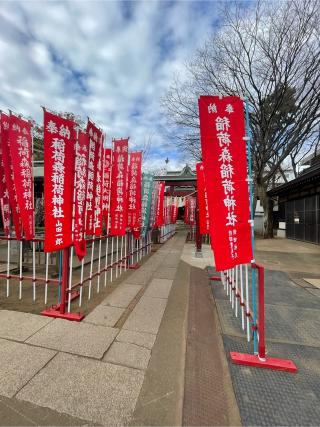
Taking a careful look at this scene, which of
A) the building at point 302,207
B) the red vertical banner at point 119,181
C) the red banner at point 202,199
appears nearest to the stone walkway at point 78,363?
the red vertical banner at point 119,181

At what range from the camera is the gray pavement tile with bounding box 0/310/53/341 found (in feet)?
10.3

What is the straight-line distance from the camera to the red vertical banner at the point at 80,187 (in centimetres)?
370

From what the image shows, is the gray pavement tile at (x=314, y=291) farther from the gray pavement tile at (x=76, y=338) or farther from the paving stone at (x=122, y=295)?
the gray pavement tile at (x=76, y=338)

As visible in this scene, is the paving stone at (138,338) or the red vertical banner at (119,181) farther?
the red vertical banner at (119,181)

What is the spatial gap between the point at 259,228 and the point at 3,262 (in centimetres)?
2105

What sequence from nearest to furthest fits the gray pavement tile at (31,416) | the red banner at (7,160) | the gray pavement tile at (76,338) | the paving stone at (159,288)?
the gray pavement tile at (31,416), the gray pavement tile at (76,338), the red banner at (7,160), the paving stone at (159,288)

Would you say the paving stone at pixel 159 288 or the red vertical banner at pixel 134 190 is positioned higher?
the red vertical banner at pixel 134 190

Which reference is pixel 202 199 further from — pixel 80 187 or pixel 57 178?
pixel 57 178

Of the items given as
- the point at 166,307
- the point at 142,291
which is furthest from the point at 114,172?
the point at 166,307

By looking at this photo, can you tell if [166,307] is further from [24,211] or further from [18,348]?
[24,211]

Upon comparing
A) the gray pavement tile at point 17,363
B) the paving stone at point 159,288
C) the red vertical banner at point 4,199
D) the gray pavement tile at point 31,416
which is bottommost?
the gray pavement tile at point 31,416

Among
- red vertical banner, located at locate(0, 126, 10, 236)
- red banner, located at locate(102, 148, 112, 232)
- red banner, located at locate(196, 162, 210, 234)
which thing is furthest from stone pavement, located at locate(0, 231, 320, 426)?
red banner, located at locate(196, 162, 210, 234)

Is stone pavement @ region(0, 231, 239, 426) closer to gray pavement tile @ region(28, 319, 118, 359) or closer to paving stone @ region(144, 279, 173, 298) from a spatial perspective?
gray pavement tile @ region(28, 319, 118, 359)

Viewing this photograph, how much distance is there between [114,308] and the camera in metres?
4.18
